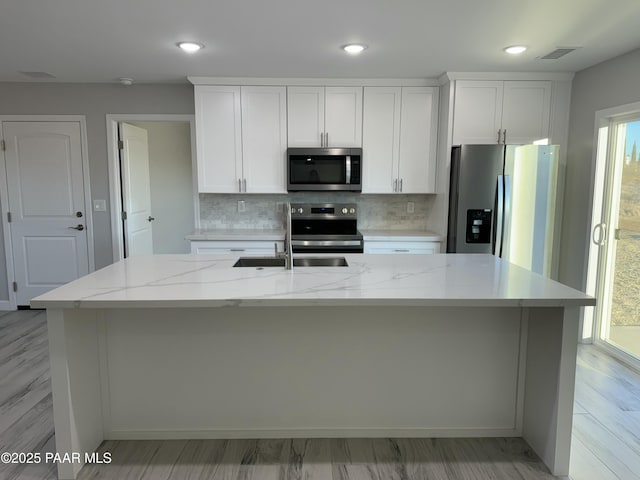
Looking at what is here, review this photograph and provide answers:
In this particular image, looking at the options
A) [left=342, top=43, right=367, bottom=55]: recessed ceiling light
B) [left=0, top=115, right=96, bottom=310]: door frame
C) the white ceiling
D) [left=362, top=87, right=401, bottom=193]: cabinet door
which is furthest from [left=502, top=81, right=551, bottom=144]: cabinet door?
[left=0, top=115, right=96, bottom=310]: door frame

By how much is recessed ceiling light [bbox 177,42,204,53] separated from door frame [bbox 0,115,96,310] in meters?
1.89

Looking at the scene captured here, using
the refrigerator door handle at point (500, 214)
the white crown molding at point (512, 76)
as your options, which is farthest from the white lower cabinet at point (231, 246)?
the white crown molding at point (512, 76)

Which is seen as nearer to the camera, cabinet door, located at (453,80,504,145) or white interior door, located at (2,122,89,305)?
cabinet door, located at (453,80,504,145)

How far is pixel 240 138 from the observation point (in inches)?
163

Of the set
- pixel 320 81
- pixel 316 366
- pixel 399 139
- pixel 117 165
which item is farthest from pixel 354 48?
pixel 117 165

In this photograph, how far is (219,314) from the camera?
2.20 m

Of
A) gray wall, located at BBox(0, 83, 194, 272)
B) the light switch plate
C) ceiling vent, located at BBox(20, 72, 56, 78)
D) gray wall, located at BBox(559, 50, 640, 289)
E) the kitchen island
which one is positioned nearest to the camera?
the kitchen island

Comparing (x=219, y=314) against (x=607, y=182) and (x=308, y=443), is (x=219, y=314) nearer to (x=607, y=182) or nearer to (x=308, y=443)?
(x=308, y=443)

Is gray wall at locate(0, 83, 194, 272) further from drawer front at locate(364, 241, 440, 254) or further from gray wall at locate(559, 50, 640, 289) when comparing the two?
gray wall at locate(559, 50, 640, 289)

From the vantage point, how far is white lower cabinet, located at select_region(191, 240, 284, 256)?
4066 mm

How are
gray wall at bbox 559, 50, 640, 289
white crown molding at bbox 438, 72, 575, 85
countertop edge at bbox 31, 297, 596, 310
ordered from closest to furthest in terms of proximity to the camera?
countertop edge at bbox 31, 297, 596, 310, gray wall at bbox 559, 50, 640, 289, white crown molding at bbox 438, 72, 575, 85

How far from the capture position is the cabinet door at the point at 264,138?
408cm

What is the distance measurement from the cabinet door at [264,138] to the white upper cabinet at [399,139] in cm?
80

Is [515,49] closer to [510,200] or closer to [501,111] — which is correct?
[501,111]
